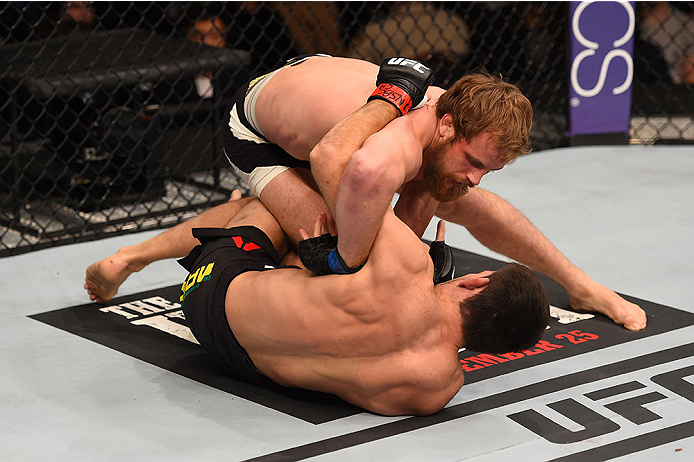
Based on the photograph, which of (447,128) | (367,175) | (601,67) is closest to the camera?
A: (367,175)

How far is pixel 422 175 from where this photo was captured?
2.00 m

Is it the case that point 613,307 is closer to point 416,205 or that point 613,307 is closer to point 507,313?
point 416,205

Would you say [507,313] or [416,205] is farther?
[416,205]

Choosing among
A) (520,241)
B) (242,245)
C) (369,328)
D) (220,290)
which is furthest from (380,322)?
(520,241)

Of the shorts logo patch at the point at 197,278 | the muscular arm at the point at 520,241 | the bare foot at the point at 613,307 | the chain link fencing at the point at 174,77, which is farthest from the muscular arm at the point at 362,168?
the chain link fencing at the point at 174,77

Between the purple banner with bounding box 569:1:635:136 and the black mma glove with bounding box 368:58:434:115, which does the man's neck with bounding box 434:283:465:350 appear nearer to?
the black mma glove with bounding box 368:58:434:115

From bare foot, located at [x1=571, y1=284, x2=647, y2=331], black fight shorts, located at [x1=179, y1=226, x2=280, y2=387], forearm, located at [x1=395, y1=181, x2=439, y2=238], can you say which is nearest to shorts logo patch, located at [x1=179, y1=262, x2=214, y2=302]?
black fight shorts, located at [x1=179, y1=226, x2=280, y2=387]

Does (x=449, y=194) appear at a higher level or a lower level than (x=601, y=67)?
lower

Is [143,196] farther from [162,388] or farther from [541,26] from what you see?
[541,26]

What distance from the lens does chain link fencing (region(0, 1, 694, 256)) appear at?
319 centimetres

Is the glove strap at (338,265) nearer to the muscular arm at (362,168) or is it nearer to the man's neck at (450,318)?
the muscular arm at (362,168)

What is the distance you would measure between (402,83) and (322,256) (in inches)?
14.0

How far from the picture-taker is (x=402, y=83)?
5.98 ft

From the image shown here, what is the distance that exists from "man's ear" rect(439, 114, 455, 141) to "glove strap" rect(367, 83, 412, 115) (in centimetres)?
9
